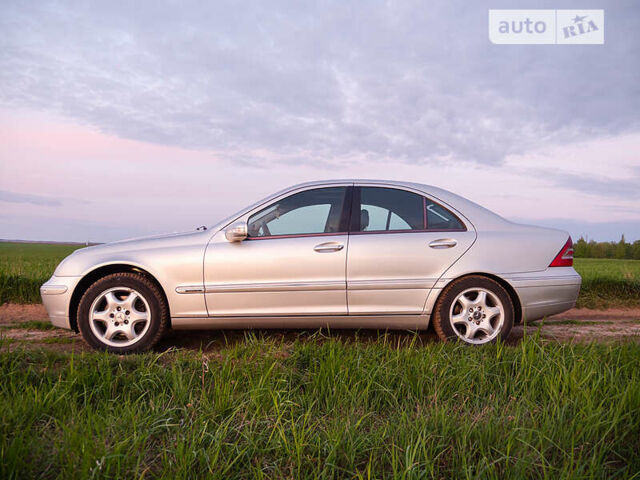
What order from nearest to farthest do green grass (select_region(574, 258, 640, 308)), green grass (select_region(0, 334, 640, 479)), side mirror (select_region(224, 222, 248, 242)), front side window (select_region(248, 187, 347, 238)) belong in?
green grass (select_region(0, 334, 640, 479)), side mirror (select_region(224, 222, 248, 242)), front side window (select_region(248, 187, 347, 238)), green grass (select_region(574, 258, 640, 308))

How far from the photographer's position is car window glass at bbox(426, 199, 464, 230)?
15.0 ft

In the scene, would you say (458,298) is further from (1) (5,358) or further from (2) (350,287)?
(1) (5,358)

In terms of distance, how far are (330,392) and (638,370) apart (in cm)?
234

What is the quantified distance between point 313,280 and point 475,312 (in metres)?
1.63

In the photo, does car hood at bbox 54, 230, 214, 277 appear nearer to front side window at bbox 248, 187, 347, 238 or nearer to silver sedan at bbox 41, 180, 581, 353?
silver sedan at bbox 41, 180, 581, 353

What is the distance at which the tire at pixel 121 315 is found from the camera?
4.32 meters

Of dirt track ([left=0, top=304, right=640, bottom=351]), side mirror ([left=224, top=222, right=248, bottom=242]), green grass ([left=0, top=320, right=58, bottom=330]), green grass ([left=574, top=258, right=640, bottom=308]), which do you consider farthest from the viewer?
green grass ([left=574, top=258, right=640, bottom=308])

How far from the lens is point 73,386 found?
10.1 feet

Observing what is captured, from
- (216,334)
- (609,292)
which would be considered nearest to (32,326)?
(216,334)

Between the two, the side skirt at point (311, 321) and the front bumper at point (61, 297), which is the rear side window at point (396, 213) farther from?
the front bumper at point (61, 297)

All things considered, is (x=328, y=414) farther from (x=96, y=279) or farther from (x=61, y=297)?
(x=61, y=297)

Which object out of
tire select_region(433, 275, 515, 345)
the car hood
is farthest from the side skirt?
the car hood

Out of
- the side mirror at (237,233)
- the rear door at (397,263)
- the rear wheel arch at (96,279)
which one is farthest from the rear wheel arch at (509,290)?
the rear wheel arch at (96,279)

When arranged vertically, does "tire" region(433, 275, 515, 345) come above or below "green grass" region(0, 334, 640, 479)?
above
